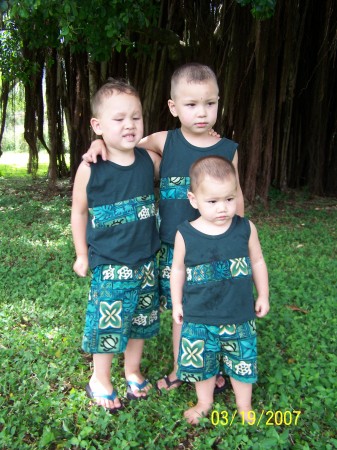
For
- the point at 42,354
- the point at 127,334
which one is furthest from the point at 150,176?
the point at 42,354

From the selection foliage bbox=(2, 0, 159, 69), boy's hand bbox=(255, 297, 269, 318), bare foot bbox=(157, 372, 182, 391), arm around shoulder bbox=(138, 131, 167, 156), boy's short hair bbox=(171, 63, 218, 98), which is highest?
foliage bbox=(2, 0, 159, 69)

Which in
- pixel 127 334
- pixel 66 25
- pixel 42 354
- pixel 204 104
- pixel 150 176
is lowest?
pixel 42 354

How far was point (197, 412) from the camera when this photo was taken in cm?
207

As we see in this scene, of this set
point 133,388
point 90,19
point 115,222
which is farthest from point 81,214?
point 90,19

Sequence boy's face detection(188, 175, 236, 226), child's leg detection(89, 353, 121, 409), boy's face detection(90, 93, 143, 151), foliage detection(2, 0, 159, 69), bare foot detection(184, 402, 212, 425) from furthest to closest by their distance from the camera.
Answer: foliage detection(2, 0, 159, 69)
child's leg detection(89, 353, 121, 409)
bare foot detection(184, 402, 212, 425)
boy's face detection(90, 93, 143, 151)
boy's face detection(188, 175, 236, 226)

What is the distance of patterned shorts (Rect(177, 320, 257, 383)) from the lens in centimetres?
191

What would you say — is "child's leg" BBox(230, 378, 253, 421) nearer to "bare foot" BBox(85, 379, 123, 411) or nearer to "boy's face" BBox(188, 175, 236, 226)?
"bare foot" BBox(85, 379, 123, 411)

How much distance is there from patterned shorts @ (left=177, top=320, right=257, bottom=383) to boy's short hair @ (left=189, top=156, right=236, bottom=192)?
1.89 feet

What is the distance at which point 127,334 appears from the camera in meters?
2.10

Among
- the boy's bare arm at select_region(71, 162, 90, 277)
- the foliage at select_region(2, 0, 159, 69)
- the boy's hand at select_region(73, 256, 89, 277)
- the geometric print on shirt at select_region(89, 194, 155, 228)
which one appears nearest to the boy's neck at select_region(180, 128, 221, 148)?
the geometric print on shirt at select_region(89, 194, 155, 228)

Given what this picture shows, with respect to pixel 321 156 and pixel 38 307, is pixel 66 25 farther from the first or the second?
pixel 321 156

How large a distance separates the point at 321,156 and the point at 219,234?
5394mm

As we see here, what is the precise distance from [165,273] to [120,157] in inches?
22.2

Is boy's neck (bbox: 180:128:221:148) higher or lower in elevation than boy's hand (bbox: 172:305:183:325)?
higher
